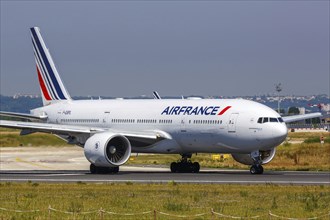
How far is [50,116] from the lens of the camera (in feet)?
231

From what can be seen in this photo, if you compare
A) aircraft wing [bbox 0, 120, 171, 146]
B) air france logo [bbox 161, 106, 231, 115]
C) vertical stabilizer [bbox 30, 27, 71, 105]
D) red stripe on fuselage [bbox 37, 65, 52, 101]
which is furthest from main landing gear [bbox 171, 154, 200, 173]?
red stripe on fuselage [bbox 37, 65, 52, 101]

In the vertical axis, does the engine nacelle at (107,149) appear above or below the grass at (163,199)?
above

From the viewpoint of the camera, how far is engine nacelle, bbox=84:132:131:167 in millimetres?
57875

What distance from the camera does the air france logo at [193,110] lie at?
57.7 m

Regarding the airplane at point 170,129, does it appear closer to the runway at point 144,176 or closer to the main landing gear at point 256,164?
the main landing gear at point 256,164

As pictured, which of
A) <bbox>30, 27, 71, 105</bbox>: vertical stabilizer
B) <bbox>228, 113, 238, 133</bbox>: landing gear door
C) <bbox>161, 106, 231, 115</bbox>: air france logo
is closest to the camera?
<bbox>228, 113, 238, 133</bbox>: landing gear door

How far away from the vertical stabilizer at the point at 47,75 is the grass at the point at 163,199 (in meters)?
Answer: 24.3

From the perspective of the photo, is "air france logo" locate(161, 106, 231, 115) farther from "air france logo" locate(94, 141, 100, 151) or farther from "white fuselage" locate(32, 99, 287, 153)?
"air france logo" locate(94, 141, 100, 151)

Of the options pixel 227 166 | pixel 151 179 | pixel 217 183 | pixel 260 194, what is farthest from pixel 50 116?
pixel 260 194

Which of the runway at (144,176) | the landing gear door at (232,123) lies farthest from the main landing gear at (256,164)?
the landing gear door at (232,123)

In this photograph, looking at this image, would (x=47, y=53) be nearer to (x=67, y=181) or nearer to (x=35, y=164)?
(x=35, y=164)

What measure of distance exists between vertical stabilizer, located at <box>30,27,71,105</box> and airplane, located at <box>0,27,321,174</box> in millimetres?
2538

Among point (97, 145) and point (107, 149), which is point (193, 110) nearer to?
point (107, 149)

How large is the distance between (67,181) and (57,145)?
52179 millimetres
